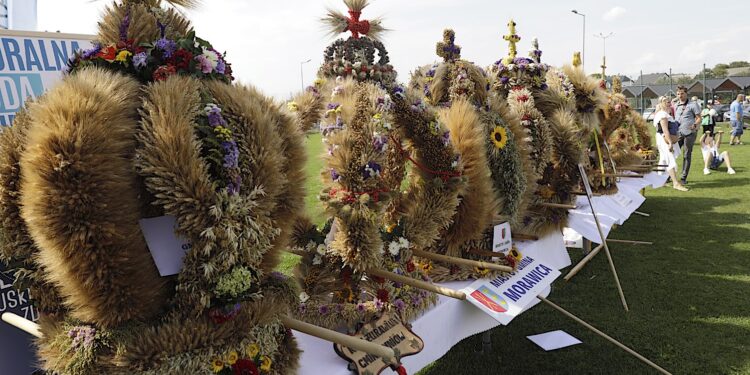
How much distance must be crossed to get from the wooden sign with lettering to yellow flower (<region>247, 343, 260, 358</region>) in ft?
1.53

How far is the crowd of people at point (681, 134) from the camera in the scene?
9.24m

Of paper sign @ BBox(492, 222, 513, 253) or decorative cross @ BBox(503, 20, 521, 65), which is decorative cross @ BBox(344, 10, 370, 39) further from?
decorative cross @ BBox(503, 20, 521, 65)

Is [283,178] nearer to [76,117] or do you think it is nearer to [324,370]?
[76,117]

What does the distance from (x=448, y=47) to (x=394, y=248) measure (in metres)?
1.56

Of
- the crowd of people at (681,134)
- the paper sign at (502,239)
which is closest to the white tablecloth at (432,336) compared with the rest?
the paper sign at (502,239)

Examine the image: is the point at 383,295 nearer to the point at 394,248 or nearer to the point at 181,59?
the point at 394,248

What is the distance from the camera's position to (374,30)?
271cm

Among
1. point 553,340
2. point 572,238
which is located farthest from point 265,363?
point 572,238

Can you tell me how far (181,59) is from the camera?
158 cm

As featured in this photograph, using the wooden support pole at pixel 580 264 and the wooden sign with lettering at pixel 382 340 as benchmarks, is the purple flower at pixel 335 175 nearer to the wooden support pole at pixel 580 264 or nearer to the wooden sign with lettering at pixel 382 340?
the wooden sign with lettering at pixel 382 340

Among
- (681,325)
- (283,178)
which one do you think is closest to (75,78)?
(283,178)

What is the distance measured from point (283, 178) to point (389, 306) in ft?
3.18

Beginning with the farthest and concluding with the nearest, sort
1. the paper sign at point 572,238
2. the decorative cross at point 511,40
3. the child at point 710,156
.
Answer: the child at point 710,156, the paper sign at point 572,238, the decorative cross at point 511,40

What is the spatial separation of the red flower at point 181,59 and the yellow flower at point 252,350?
0.87 m
